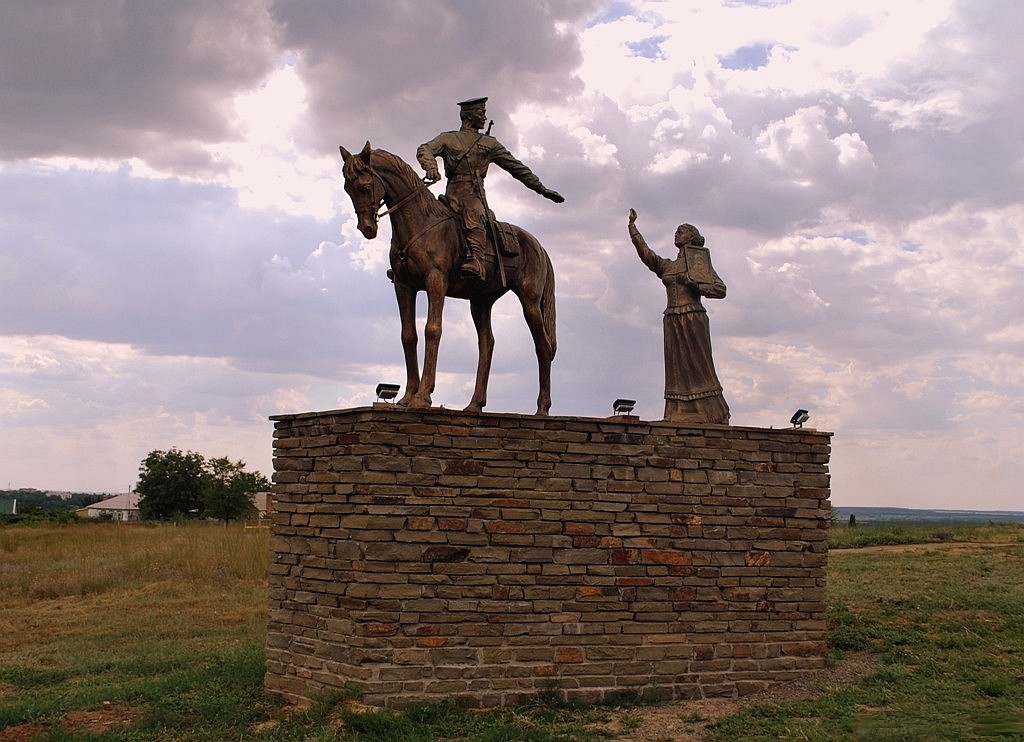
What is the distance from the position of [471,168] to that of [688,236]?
104 inches

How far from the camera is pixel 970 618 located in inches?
480

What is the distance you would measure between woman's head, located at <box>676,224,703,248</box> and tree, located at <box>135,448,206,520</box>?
130 ft

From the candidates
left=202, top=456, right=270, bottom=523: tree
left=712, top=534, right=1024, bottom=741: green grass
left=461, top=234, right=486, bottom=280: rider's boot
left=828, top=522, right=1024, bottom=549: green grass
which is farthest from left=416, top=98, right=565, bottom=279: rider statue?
left=202, top=456, right=270, bottom=523: tree

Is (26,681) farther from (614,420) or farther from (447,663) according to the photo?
(614,420)

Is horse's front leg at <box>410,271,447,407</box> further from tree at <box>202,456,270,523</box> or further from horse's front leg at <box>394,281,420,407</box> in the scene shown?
tree at <box>202,456,270,523</box>

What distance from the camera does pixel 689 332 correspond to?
1100 centimetres

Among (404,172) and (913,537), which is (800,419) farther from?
(913,537)

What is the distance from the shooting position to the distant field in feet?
27.8

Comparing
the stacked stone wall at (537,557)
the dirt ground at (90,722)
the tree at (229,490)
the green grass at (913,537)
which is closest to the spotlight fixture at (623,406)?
the stacked stone wall at (537,557)

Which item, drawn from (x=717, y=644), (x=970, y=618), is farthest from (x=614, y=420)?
(x=970, y=618)

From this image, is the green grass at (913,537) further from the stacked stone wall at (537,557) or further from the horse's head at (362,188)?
the horse's head at (362,188)

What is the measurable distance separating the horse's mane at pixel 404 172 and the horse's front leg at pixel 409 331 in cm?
79

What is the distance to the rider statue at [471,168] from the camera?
9.70 metres

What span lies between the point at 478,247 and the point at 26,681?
6.80 metres
